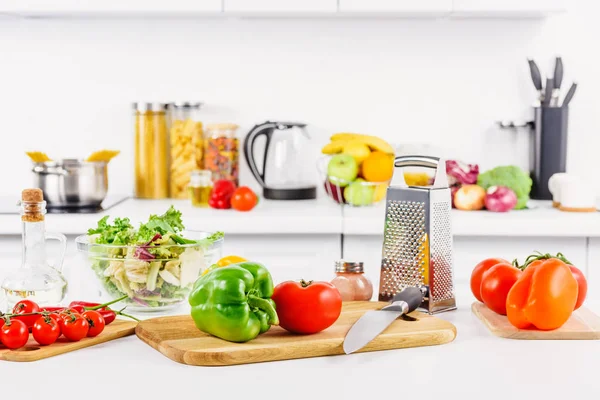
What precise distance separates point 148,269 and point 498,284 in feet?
2.08

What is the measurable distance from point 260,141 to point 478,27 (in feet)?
3.28

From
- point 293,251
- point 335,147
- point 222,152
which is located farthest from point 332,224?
point 222,152

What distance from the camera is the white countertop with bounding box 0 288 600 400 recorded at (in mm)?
1185

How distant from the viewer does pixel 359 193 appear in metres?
3.18

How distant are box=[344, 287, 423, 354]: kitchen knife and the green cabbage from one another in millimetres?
1675

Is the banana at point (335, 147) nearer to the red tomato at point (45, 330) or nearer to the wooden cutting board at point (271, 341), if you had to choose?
the wooden cutting board at point (271, 341)

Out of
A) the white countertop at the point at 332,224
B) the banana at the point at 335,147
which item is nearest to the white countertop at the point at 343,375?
the white countertop at the point at 332,224

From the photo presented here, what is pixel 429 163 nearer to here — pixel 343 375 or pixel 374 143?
pixel 343 375

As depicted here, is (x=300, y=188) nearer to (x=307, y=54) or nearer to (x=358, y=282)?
(x=307, y=54)

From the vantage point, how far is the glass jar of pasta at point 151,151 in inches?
135

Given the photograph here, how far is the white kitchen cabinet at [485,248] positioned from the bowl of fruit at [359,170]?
0.30 m

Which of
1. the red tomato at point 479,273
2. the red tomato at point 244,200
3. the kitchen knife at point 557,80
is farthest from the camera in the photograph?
the kitchen knife at point 557,80

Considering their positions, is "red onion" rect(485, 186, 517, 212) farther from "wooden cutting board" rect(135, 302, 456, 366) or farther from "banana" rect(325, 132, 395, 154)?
"wooden cutting board" rect(135, 302, 456, 366)

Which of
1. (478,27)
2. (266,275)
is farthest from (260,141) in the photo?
(266,275)
